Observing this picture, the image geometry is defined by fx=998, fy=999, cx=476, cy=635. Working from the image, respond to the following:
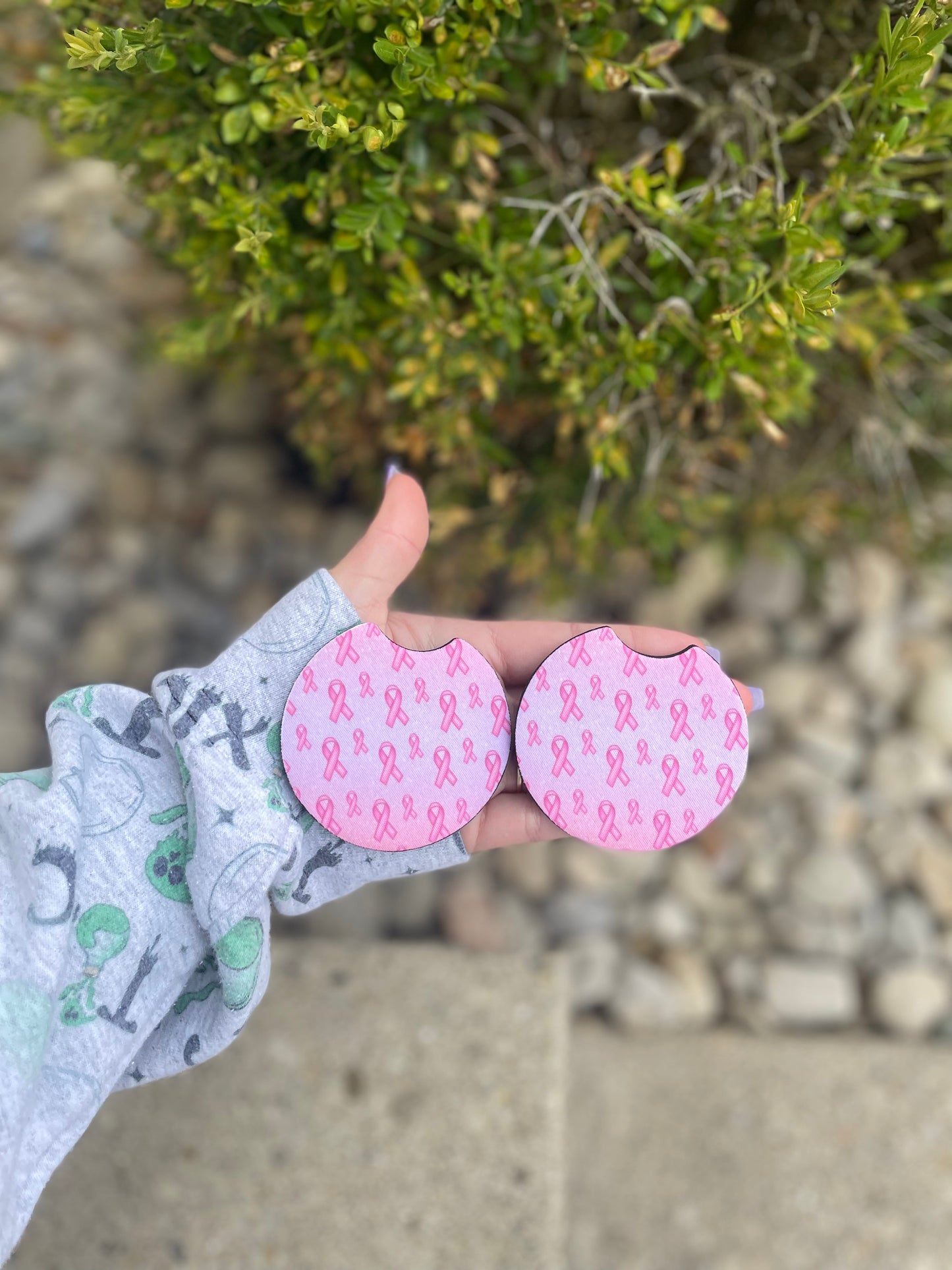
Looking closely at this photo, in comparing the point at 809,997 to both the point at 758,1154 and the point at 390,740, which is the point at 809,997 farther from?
the point at 390,740

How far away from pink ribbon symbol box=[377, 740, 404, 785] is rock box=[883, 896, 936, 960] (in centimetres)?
151

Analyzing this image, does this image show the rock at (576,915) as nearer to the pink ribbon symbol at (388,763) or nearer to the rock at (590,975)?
the rock at (590,975)

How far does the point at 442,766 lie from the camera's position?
1229 millimetres

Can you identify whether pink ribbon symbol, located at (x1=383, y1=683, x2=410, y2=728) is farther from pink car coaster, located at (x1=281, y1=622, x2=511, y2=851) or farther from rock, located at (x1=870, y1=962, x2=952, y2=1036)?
rock, located at (x1=870, y1=962, x2=952, y2=1036)

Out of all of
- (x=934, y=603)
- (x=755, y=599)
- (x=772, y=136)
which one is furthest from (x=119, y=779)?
(x=934, y=603)

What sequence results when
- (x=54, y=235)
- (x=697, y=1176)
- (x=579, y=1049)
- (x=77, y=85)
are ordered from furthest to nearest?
(x=54, y=235) → (x=579, y=1049) → (x=697, y=1176) → (x=77, y=85)

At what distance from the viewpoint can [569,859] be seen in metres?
2.23

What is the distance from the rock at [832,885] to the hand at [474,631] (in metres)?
1.08

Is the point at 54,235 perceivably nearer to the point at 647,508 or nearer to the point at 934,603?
the point at 647,508

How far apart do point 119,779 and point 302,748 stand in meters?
0.22

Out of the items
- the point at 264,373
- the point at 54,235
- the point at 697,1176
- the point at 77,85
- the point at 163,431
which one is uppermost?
the point at 77,85

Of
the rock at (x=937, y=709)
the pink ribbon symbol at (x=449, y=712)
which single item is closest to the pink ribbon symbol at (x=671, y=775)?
the pink ribbon symbol at (x=449, y=712)

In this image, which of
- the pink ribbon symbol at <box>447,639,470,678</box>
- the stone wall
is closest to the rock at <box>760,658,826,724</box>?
the stone wall

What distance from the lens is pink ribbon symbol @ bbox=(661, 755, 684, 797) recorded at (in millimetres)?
1259
